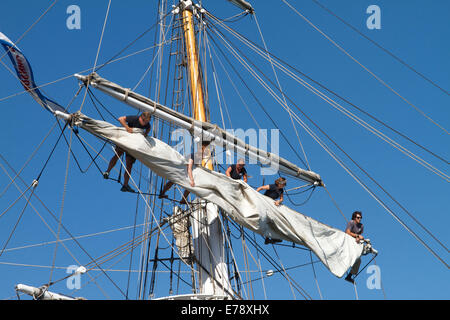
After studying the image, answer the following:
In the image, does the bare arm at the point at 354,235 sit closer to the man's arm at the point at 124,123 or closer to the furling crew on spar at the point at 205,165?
the furling crew on spar at the point at 205,165

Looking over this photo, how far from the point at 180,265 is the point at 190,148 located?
3.21 m

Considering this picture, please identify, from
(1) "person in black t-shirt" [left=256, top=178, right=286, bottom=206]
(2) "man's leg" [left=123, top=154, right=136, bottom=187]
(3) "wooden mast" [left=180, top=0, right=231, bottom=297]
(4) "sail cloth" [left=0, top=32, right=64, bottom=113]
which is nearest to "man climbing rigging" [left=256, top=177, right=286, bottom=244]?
(1) "person in black t-shirt" [left=256, top=178, right=286, bottom=206]

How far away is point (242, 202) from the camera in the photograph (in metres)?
13.7

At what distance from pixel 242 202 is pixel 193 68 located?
482cm

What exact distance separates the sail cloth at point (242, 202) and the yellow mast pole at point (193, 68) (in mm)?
1891

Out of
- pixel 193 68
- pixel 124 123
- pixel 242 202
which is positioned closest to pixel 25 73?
pixel 124 123

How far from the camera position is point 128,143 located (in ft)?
40.9

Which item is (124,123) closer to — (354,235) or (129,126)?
(129,126)

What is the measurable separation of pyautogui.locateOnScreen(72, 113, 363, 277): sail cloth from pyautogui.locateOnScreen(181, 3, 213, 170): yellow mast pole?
189 centimetres

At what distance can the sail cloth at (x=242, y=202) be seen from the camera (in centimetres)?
1251

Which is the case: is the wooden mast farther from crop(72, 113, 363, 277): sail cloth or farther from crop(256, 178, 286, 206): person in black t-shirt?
crop(256, 178, 286, 206): person in black t-shirt

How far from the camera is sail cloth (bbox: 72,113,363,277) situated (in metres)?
12.5
